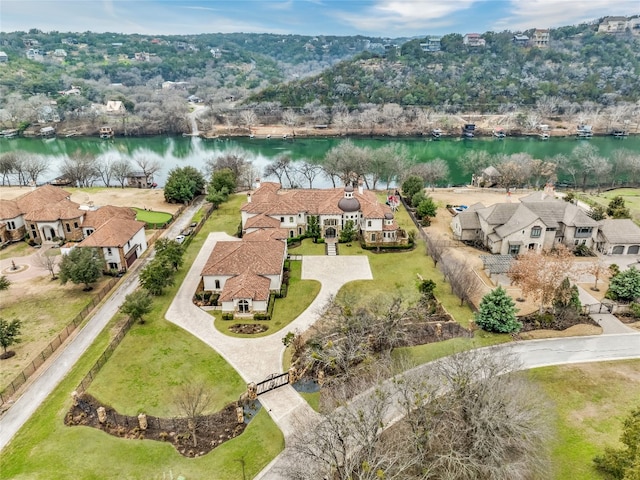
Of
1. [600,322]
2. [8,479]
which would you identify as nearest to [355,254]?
[600,322]

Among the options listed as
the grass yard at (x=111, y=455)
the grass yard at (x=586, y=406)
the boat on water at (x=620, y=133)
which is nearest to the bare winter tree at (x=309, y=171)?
the grass yard at (x=586, y=406)

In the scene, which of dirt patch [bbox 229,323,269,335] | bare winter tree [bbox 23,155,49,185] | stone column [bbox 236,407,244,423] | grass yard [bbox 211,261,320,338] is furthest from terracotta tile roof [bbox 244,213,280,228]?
bare winter tree [bbox 23,155,49,185]

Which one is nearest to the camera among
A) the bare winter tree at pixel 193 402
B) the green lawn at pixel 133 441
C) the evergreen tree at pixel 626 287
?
the green lawn at pixel 133 441

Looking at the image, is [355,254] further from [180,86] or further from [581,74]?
[180,86]

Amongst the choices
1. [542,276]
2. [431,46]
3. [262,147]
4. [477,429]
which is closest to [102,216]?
[477,429]

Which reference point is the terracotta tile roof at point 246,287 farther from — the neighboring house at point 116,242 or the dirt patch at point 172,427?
the neighboring house at point 116,242

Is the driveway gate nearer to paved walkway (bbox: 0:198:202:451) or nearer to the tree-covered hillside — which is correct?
paved walkway (bbox: 0:198:202:451)
